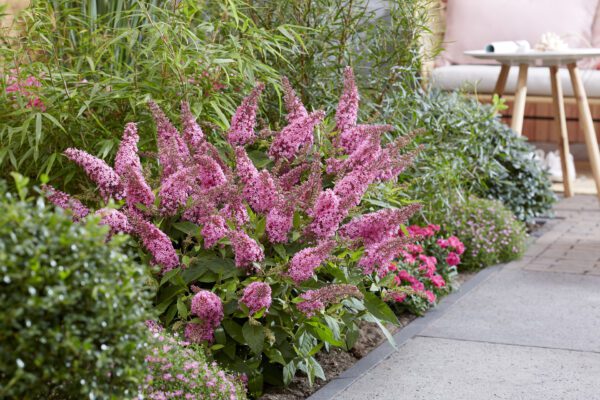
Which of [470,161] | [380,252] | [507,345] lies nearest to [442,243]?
[470,161]

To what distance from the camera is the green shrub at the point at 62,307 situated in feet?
5.60

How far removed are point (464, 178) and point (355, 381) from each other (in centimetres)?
229

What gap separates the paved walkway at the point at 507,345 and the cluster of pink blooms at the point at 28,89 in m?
1.36

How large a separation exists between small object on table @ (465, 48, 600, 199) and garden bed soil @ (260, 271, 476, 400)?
289 cm

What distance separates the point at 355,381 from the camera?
121 inches

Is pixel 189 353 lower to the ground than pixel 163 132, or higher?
lower

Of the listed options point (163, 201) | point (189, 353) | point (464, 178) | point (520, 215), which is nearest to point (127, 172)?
point (163, 201)

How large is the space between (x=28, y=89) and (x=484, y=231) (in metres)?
2.49

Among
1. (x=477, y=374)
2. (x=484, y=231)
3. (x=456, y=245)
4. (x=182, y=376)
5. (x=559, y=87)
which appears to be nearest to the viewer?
(x=182, y=376)

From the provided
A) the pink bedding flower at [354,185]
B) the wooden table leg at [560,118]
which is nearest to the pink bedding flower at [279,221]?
the pink bedding flower at [354,185]

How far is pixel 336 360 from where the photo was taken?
3295 millimetres

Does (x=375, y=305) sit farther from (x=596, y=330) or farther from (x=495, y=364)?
(x=596, y=330)

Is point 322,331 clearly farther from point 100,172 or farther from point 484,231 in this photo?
point 484,231

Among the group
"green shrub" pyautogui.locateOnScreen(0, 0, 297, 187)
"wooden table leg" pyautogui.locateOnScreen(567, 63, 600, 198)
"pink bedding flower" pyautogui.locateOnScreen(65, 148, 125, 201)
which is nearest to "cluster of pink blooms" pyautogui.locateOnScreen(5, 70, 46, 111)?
"green shrub" pyautogui.locateOnScreen(0, 0, 297, 187)
